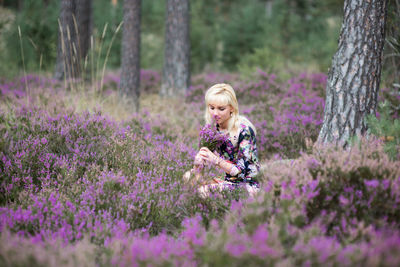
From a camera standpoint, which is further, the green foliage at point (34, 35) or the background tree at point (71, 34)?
the green foliage at point (34, 35)

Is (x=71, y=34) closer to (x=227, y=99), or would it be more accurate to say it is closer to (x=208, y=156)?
(x=227, y=99)

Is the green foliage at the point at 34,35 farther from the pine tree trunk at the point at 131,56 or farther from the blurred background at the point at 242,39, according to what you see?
the pine tree trunk at the point at 131,56

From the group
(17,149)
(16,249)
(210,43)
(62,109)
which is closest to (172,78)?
(62,109)

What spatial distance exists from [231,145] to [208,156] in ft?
1.24

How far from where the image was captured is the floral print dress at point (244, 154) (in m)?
3.66

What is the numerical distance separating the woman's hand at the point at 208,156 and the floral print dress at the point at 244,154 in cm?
30

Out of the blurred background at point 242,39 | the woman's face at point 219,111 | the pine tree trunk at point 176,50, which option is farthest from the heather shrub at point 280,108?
Result: the blurred background at point 242,39

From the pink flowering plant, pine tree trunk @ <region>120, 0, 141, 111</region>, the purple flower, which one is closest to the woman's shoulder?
the pink flowering plant

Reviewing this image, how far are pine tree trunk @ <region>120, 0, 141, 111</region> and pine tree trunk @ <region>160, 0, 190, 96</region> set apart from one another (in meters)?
1.14

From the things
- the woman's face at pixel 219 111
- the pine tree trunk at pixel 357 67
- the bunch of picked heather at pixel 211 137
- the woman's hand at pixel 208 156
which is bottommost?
the woman's hand at pixel 208 156

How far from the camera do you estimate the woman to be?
359 centimetres

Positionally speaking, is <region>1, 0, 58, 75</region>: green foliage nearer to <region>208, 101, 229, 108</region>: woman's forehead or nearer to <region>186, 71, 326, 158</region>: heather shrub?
<region>186, 71, 326, 158</region>: heather shrub

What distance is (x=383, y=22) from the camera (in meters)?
3.70

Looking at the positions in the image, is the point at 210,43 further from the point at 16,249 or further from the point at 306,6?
the point at 16,249
